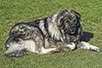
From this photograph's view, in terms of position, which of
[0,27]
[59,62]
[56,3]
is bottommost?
[59,62]

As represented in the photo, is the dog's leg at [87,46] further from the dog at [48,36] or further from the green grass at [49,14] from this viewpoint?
the green grass at [49,14]

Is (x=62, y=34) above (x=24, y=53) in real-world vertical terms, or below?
above

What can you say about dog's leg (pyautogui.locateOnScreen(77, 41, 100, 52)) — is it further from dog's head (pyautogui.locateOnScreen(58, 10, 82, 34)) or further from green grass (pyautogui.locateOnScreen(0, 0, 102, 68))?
dog's head (pyautogui.locateOnScreen(58, 10, 82, 34))

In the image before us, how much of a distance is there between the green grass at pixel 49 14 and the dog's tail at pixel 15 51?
6.5 inches

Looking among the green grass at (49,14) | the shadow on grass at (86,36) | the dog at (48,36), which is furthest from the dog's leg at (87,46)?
the shadow on grass at (86,36)

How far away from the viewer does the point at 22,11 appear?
14422mm

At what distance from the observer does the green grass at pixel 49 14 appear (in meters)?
7.14

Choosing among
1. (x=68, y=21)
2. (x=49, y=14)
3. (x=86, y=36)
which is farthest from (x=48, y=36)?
(x=49, y=14)

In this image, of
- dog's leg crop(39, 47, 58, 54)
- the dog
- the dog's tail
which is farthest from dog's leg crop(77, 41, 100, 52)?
the dog's tail

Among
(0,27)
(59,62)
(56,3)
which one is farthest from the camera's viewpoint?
(56,3)

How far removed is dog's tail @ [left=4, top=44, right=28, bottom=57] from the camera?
25.0 ft

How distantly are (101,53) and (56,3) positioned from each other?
325 inches

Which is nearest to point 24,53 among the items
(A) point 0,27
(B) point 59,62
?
(B) point 59,62

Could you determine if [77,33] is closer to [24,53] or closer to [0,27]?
[24,53]
